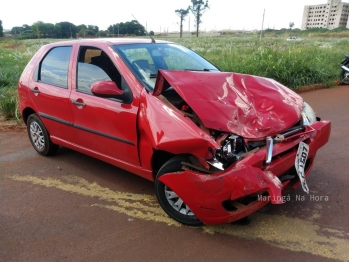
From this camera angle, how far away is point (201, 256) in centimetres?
250

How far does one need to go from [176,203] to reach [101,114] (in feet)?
4.01

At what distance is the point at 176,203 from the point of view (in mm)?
2910

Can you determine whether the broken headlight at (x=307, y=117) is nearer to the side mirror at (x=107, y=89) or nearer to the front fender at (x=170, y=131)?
the front fender at (x=170, y=131)

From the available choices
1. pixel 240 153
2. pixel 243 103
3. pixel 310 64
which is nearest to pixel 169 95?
pixel 243 103

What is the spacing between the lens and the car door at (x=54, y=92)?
12.6ft

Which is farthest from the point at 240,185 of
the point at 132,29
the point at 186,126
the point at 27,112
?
the point at 132,29

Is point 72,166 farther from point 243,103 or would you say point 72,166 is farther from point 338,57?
point 338,57

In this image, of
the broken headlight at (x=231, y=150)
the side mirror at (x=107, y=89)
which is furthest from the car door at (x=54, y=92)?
the broken headlight at (x=231, y=150)

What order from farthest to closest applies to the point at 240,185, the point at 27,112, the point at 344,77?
the point at 344,77 → the point at 27,112 → the point at 240,185

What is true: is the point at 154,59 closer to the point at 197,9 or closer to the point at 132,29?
the point at 132,29

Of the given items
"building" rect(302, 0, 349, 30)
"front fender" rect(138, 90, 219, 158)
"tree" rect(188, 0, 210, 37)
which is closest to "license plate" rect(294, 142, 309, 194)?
"front fender" rect(138, 90, 219, 158)

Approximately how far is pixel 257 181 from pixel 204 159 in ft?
1.48

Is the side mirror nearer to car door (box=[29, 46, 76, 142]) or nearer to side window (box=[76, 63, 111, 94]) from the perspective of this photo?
side window (box=[76, 63, 111, 94])

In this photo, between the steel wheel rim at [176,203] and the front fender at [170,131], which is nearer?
the front fender at [170,131]
